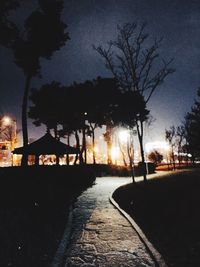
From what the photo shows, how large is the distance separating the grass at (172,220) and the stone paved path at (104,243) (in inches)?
20.8

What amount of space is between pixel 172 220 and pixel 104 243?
245 centimetres

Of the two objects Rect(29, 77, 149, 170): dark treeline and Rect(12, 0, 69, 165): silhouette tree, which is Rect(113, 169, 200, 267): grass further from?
Rect(29, 77, 149, 170): dark treeline

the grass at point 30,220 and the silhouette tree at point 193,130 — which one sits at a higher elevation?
the silhouette tree at point 193,130

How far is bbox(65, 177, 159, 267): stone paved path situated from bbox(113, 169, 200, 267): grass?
1.74 feet

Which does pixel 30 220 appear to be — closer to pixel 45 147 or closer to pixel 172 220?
pixel 172 220

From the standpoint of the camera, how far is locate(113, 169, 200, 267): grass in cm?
650

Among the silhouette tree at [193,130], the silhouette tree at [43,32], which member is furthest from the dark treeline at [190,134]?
the silhouette tree at [43,32]

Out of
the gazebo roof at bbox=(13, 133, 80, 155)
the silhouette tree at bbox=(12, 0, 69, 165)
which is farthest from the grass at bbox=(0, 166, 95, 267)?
the silhouette tree at bbox=(12, 0, 69, 165)

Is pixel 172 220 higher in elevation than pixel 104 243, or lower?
higher

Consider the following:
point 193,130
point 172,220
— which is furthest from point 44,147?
point 193,130

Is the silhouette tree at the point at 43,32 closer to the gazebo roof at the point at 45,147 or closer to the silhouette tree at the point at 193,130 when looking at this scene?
the gazebo roof at the point at 45,147

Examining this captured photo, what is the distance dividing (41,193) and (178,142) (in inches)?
1752

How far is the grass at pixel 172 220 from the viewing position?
6.50m

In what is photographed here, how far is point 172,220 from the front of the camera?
873cm
